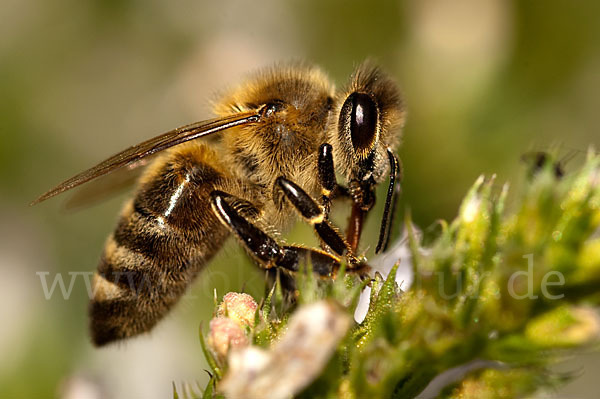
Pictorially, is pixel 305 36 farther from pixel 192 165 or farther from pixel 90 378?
pixel 90 378

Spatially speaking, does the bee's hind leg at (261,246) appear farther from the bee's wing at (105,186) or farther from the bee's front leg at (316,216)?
the bee's wing at (105,186)

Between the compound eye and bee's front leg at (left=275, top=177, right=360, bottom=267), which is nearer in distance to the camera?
bee's front leg at (left=275, top=177, right=360, bottom=267)

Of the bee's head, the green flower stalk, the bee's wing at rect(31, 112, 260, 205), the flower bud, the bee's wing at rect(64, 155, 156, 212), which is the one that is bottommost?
the green flower stalk

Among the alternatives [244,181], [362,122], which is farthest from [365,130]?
[244,181]

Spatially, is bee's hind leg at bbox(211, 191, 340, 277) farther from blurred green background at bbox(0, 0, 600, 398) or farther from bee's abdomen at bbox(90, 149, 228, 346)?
blurred green background at bbox(0, 0, 600, 398)

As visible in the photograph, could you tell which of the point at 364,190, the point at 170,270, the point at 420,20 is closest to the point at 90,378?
the point at 170,270

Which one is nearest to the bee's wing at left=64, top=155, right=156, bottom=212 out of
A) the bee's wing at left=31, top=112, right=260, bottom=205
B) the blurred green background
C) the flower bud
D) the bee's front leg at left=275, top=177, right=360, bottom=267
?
the blurred green background

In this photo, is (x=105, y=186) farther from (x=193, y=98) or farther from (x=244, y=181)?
(x=193, y=98)
